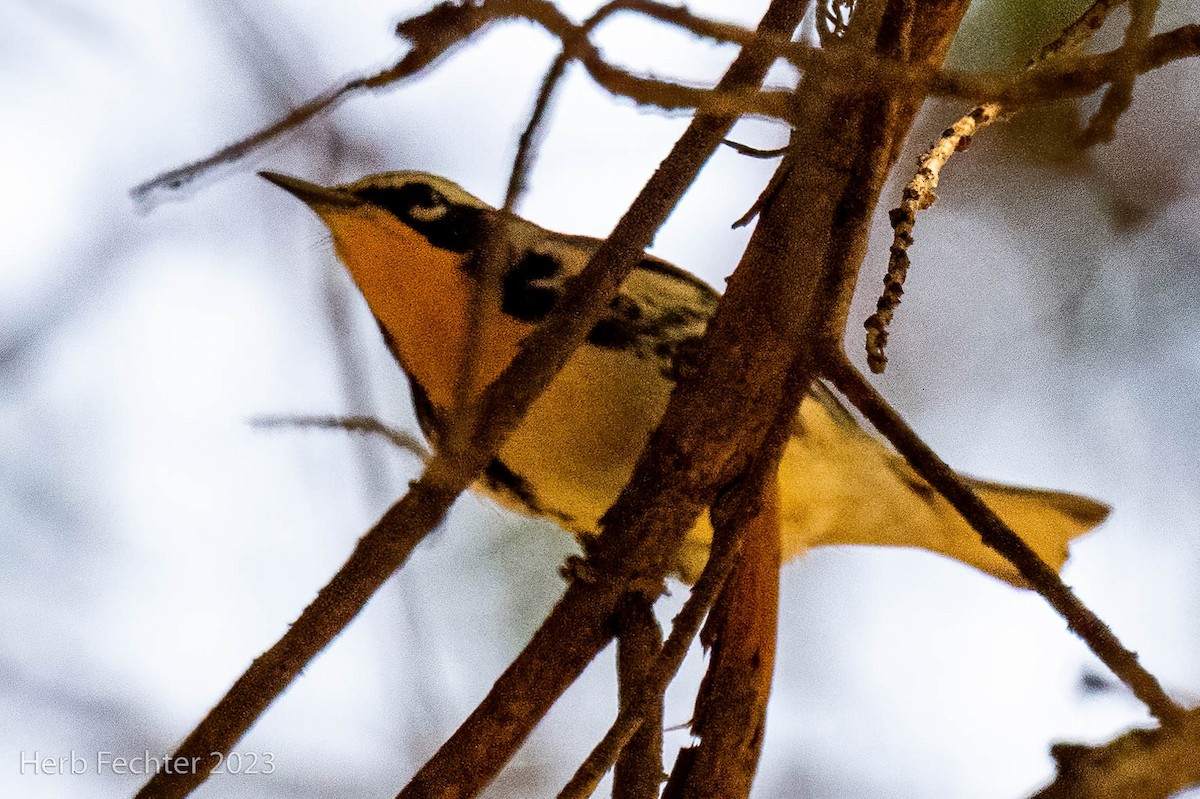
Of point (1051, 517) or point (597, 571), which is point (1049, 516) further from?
point (597, 571)

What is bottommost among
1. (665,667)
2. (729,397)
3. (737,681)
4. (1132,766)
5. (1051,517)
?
(1132,766)

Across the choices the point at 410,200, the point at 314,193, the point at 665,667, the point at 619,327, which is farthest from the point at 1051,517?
the point at 314,193

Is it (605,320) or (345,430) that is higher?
(605,320)

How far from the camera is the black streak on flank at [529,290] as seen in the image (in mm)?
2361

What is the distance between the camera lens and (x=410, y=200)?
2660 mm

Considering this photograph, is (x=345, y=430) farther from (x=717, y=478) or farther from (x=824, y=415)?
(x=824, y=415)

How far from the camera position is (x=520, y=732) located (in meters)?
1.58

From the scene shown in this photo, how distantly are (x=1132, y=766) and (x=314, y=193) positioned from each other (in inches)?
77.8

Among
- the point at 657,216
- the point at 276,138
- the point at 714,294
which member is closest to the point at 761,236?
the point at 657,216

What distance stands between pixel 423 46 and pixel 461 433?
42 centimetres

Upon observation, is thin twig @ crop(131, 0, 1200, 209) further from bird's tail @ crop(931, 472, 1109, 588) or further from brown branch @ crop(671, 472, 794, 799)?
bird's tail @ crop(931, 472, 1109, 588)

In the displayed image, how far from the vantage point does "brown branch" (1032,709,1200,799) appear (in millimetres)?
975

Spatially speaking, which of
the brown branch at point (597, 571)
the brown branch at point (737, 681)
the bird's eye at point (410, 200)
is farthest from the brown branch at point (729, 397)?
the bird's eye at point (410, 200)

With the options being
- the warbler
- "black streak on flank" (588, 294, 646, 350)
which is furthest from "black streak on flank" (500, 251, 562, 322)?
"black streak on flank" (588, 294, 646, 350)
